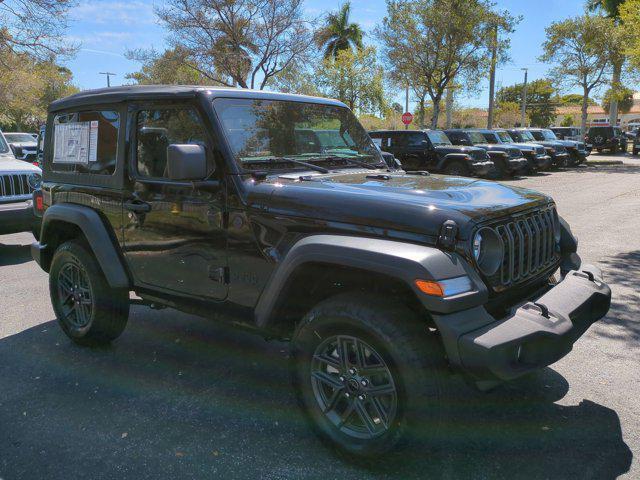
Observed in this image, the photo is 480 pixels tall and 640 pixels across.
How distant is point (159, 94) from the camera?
3.43 metres

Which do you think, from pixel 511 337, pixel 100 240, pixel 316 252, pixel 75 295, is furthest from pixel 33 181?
pixel 511 337

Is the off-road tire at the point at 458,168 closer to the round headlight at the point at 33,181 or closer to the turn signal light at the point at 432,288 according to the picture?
the round headlight at the point at 33,181

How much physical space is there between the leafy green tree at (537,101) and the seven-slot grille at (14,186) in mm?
73890

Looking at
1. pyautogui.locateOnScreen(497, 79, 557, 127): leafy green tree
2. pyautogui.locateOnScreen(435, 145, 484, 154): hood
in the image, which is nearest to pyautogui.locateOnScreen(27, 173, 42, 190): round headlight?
pyautogui.locateOnScreen(435, 145, 484, 154): hood

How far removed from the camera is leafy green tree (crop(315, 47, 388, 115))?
34.1m

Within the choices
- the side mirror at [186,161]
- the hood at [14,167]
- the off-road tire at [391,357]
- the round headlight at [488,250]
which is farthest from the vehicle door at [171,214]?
the hood at [14,167]

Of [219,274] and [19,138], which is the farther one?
[19,138]

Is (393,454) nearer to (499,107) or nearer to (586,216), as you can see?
(586,216)

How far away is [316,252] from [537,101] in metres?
85.7

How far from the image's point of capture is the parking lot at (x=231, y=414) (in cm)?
272

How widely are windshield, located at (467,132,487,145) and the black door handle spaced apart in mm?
17812

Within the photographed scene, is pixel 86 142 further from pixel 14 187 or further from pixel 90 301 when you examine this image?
pixel 14 187

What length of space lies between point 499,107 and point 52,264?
6768cm

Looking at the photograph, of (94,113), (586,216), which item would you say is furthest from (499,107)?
(94,113)
